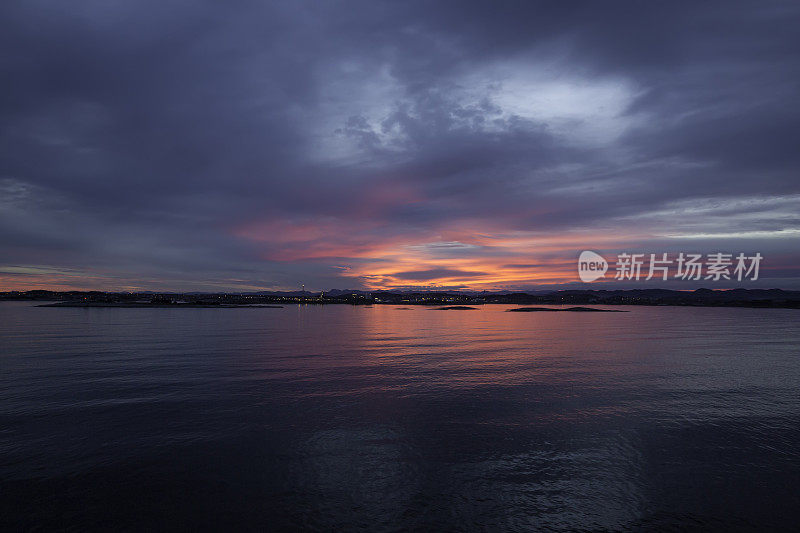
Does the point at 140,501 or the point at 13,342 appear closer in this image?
the point at 140,501

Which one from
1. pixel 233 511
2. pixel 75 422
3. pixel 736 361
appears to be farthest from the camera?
pixel 736 361

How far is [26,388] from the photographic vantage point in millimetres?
24516

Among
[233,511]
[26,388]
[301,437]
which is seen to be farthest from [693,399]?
[26,388]

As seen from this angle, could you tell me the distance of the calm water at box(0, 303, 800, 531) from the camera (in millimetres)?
11250

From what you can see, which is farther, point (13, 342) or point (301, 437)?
point (13, 342)

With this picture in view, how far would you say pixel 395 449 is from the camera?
15.5m

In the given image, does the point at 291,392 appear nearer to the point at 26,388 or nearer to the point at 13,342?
the point at 26,388

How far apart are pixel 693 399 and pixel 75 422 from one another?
107ft

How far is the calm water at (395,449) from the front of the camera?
11.2 m

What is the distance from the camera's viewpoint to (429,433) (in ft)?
56.7

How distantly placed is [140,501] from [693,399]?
27536 mm

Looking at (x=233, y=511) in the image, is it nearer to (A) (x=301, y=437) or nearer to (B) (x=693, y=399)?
(A) (x=301, y=437)

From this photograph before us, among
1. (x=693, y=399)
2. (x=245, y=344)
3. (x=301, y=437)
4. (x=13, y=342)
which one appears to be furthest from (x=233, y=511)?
(x=13, y=342)

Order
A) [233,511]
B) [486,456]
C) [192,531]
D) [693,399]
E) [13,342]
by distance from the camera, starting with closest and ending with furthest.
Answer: [192,531] < [233,511] < [486,456] < [693,399] < [13,342]
